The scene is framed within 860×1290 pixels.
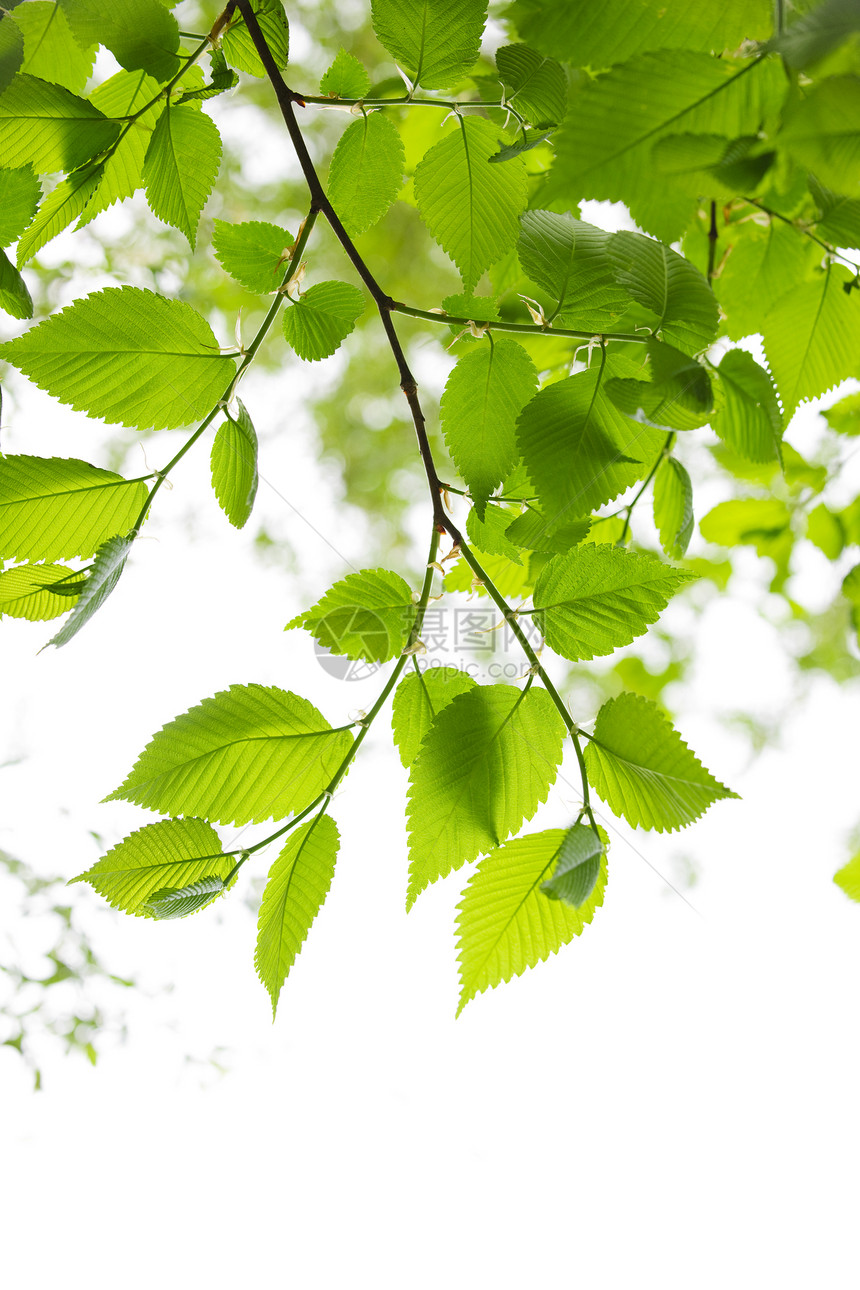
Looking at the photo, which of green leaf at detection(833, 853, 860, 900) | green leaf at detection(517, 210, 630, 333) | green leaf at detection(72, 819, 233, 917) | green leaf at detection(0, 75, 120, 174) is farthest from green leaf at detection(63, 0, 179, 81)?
green leaf at detection(833, 853, 860, 900)

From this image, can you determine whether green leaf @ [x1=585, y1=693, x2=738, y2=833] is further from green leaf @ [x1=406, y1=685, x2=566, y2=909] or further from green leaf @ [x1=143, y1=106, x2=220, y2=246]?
green leaf @ [x1=143, y1=106, x2=220, y2=246]

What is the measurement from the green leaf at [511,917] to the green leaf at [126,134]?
0.26m

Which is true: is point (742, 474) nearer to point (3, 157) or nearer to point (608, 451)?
point (608, 451)

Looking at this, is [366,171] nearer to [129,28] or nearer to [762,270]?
[129,28]

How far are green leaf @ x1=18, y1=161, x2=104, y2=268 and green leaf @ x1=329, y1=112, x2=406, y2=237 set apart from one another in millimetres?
83

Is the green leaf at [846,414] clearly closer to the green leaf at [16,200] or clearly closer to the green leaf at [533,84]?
the green leaf at [533,84]

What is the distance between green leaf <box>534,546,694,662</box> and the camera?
0.26 meters

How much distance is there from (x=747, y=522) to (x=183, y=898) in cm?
54

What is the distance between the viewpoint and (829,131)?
139 millimetres

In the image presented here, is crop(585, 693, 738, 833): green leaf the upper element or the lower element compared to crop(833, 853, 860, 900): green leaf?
lower

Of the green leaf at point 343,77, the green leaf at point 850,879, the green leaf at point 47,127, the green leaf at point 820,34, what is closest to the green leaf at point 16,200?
the green leaf at point 47,127

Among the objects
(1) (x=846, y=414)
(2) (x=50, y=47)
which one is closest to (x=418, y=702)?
(2) (x=50, y=47)

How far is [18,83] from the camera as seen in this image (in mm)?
237

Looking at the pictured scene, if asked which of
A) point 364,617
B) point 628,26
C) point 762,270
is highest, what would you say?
point 762,270
